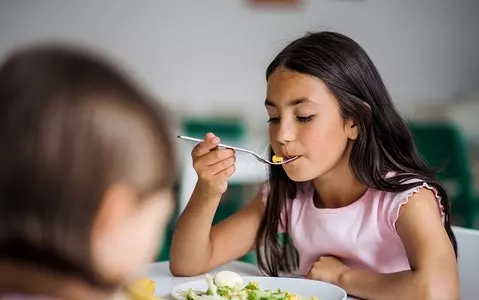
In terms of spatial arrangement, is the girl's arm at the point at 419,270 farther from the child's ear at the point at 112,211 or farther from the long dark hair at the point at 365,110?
the child's ear at the point at 112,211

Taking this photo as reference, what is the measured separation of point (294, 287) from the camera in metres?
1.14

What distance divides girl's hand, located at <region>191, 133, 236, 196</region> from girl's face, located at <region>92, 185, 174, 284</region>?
A: 27.3 inches

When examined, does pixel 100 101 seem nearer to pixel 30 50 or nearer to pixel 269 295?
pixel 30 50

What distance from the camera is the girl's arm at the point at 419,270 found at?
111 centimetres

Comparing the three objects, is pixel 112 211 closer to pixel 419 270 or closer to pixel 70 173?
pixel 70 173

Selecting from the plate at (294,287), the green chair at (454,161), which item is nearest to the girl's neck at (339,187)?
the plate at (294,287)

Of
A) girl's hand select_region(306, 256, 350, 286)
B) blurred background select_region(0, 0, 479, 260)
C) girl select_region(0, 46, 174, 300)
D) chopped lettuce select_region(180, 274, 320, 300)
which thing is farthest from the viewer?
blurred background select_region(0, 0, 479, 260)

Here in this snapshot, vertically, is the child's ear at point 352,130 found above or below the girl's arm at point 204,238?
above

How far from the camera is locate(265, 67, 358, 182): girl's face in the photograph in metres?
1.24

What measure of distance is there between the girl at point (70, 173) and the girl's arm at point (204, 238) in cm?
81

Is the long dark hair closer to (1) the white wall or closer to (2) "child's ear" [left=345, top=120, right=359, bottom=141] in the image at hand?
(2) "child's ear" [left=345, top=120, right=359, bottom=141]

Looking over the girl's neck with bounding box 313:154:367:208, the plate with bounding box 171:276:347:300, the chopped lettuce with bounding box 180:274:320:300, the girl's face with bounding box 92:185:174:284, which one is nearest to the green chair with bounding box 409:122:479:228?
the girl's neck with bounding box 313:154:367:208

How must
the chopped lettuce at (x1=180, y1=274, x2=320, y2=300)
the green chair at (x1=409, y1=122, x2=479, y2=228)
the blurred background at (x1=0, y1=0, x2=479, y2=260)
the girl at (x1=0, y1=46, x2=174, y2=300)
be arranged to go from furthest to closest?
the blurred background at (x1=0, y1=0, x2=479, y2=260) → the green chair at (x1=409, y1=122, x2=479, y2=228) → the chopped lettuce at (x1=180, y1=274, x2=320, y2=300) → the girl at (x1=0, y1=46, x2=174, y2=300)

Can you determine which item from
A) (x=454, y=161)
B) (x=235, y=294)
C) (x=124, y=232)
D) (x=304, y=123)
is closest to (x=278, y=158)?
(x=304, y=123)
